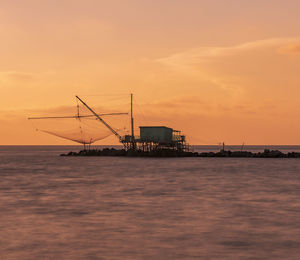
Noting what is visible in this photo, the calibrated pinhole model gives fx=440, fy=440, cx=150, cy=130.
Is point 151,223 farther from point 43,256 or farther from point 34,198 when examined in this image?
point 34,198

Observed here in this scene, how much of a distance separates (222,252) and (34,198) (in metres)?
20.6

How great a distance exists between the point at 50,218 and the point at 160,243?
8485 mm

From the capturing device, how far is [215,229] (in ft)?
67.8

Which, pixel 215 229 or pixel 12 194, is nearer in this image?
pixel 215 229

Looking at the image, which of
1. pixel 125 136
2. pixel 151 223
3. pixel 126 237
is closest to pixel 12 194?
pixel 151 223

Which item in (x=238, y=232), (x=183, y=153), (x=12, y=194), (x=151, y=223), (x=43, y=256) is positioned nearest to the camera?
(x=43, y=256)

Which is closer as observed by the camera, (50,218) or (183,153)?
(50,218)

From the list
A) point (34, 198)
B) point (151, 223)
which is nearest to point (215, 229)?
point (151, 223)

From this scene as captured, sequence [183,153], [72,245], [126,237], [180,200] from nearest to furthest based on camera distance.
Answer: [72,245]
[126,237]
[180,200]
[183,153]

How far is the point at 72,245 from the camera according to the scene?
677 inches

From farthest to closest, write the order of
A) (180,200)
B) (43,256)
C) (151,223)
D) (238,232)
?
1. (180,200)
2. (151,223)
3. (238,232)
4. (43,256)

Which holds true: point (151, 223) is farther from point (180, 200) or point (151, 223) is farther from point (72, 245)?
point (180, 200)

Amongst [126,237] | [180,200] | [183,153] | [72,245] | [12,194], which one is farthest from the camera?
[183,153]

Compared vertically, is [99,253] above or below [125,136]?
below
